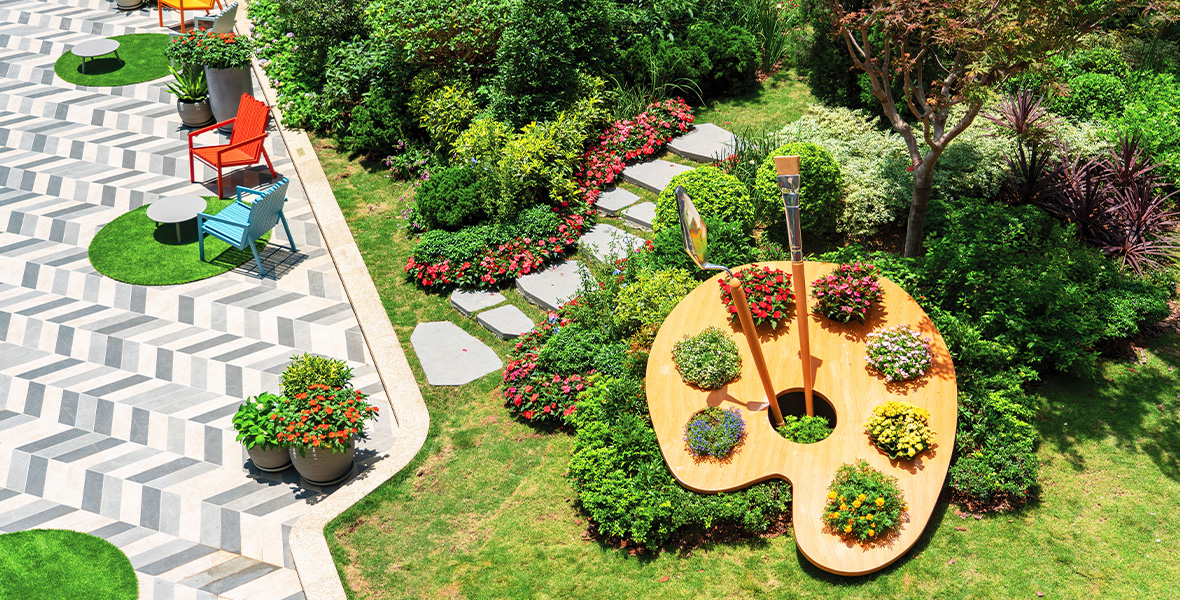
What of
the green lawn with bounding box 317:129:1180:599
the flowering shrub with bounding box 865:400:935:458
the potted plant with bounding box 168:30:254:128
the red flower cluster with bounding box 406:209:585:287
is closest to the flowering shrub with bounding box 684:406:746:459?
the green lawn with bounding box 317:129:1180:599

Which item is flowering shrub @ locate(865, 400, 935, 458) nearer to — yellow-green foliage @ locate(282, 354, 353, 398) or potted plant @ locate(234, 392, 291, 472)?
yellow-green foliage @ locate(282, 354, 353, 398)

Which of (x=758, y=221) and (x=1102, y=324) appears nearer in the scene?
(x=1102, y=324)

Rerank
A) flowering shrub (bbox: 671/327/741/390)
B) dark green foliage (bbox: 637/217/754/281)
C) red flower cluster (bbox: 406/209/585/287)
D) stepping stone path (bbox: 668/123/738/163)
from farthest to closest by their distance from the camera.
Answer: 1. stepping stone path (bbox: 668/123/738/163)
2. red flower cluster (bbox: 406/209/585/287)
3. dark green foliage (bbox: 637/217/754/281)
4. flowering shrub (bbox: 671/327/741/390)

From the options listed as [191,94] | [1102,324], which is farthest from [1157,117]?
[191,94]

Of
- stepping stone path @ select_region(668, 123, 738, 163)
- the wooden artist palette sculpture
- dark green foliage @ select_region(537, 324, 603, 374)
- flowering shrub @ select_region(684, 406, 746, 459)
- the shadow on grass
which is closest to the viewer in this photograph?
the wooden artist palette sculpture

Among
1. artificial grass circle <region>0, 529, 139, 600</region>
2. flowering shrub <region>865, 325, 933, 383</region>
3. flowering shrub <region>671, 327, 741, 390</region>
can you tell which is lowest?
artificial grass circle <region>0, 529, 139, 600</region>

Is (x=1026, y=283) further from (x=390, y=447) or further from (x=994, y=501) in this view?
(x=390, y=447)

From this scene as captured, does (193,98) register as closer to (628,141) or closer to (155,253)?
(155,253)
